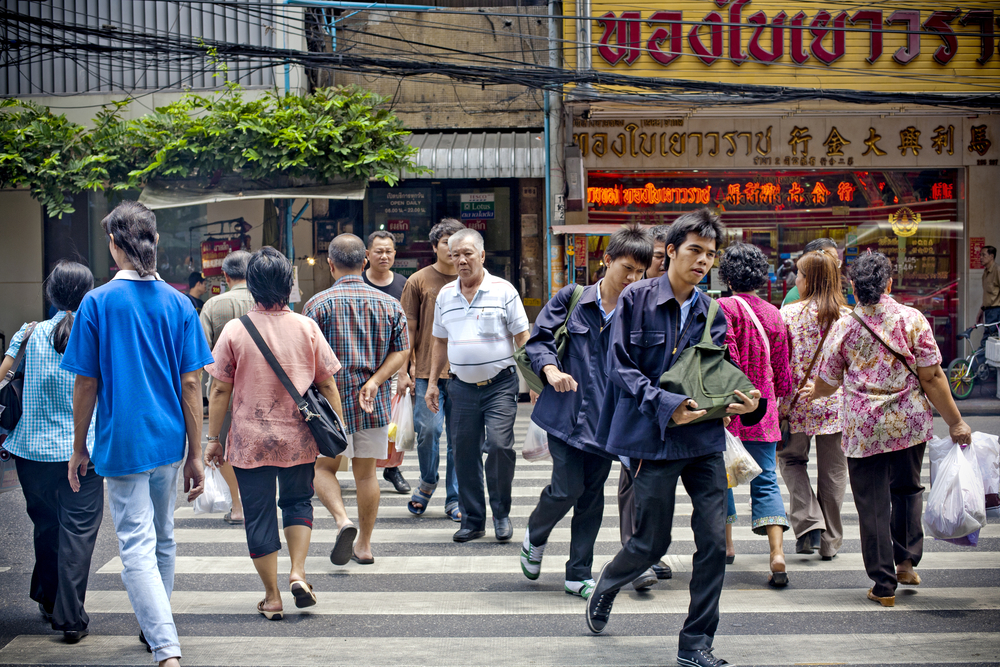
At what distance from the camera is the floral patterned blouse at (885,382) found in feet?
14.1

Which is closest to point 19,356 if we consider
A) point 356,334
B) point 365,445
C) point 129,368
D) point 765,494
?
point 129,368

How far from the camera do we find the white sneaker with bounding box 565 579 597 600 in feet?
14.8

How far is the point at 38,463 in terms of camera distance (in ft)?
13.4

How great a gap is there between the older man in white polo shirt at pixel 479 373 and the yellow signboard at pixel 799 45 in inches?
305

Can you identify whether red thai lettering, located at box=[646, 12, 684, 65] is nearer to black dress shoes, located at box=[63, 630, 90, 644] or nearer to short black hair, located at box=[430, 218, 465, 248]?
short black hair, located at box=[430, 218, 465, 248]

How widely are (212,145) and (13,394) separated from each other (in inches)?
284

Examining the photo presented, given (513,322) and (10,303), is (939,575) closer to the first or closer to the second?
(513,322)

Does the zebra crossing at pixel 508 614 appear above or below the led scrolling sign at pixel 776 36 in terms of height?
below

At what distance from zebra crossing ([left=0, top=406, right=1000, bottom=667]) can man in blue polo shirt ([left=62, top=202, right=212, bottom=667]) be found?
523 mm

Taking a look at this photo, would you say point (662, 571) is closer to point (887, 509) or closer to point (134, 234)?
point (887, 509)

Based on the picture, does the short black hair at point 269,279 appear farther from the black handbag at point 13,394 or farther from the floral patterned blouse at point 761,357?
the floral patterned blouse at point 761,357

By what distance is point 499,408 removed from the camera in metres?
5.38

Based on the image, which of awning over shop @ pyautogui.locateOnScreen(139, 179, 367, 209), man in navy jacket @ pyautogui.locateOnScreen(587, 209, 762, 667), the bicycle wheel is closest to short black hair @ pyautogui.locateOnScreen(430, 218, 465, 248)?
man in navy jacket @ pyautogui.locateOnScreen(587, 209, 762, 667)

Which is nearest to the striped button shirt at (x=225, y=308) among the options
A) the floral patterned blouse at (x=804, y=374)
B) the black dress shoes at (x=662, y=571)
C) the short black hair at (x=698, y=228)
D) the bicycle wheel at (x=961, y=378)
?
the black dress shoes at (x=662, y=571)
